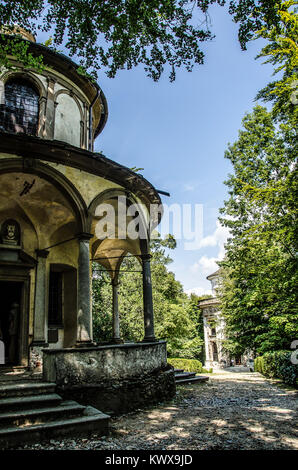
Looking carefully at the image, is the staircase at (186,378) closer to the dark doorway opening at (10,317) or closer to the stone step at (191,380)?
the stone step at (191,380)

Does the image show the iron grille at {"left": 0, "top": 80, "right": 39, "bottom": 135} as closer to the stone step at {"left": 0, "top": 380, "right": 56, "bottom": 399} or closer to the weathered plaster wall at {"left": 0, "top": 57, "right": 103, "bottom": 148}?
the weathered plaster wall at {"left": 0, "top": 57, "right": 103, "bottom": 148}

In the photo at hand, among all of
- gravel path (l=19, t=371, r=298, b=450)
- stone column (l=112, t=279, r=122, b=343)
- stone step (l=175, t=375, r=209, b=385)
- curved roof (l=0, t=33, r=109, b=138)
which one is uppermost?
curved roof (l=0, t=33, r=109, b=138)

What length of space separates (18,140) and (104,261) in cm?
787

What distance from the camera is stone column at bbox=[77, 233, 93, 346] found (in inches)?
281

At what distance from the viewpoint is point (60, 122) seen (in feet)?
34.0

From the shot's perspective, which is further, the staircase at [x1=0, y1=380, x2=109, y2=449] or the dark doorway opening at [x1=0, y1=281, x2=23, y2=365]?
the dark doorway opening at [x1=0, y1=281, x2=23, y2=365]

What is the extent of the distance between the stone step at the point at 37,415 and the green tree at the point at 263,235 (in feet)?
24.4

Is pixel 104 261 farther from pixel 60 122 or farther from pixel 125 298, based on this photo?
pixel 125 298

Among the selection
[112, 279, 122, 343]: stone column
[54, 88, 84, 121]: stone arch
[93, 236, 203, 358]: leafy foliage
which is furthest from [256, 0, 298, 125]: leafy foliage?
[93, 236, 203, 358]: leafy foliage

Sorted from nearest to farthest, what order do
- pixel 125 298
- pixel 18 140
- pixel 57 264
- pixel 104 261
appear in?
pixel 18 140 < pixel 57 264 < pixel 104 261 < pixel 125 298

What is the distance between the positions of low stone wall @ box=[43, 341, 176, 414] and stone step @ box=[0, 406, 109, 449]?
107 centimetres
